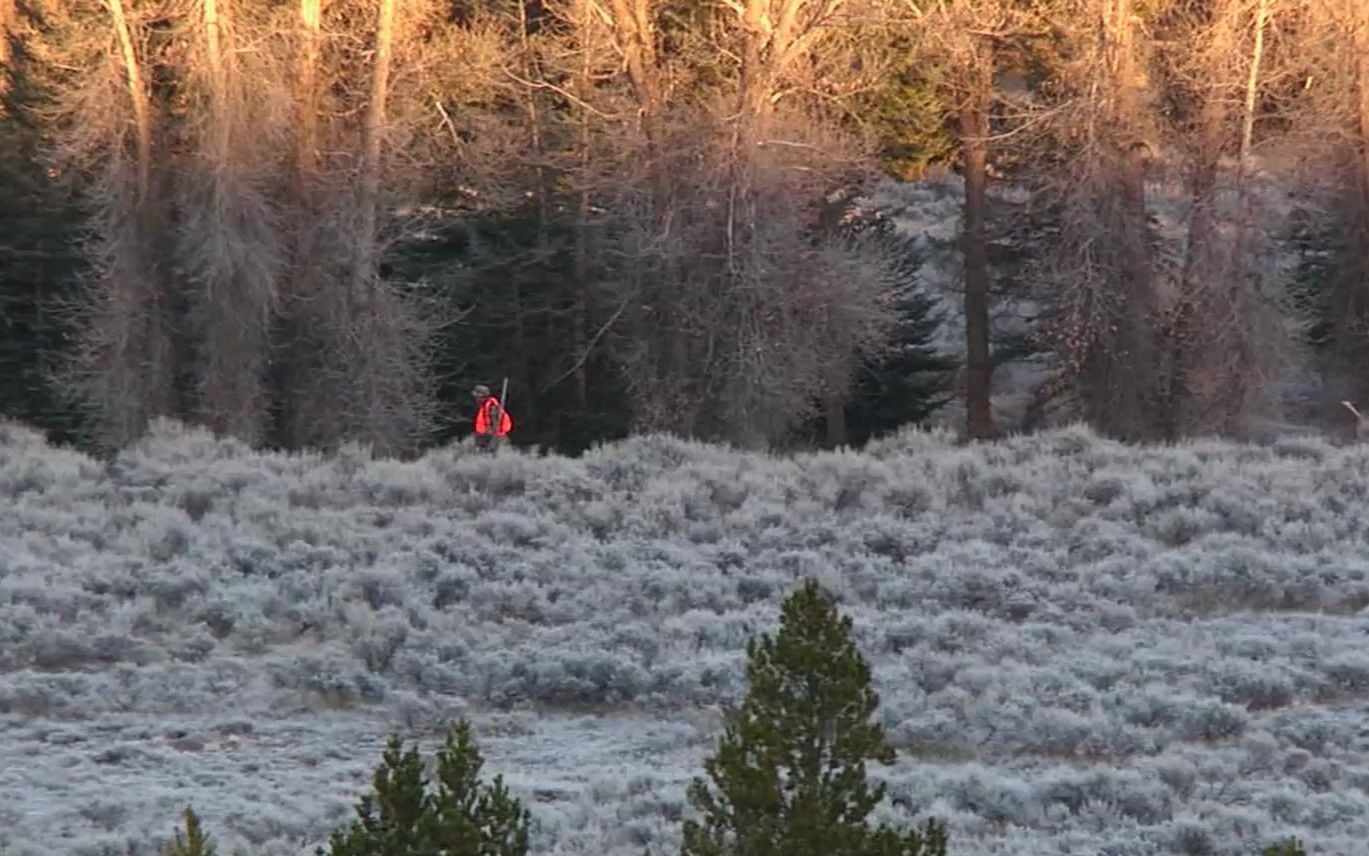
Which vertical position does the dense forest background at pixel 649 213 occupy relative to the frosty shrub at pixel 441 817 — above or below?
above

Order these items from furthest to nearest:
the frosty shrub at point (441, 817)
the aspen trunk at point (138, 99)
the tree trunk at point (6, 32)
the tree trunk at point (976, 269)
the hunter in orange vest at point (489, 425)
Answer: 1. the tree trunk at point (6, 32)
2. the tree trunk at point (976, 269)
3. the aspen trunk at point (138, 99)
4. the hunter in orange vest at point (489, 425)
5. the frosty shrub at point (441, 817)

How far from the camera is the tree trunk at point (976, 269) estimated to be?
90.1 feet

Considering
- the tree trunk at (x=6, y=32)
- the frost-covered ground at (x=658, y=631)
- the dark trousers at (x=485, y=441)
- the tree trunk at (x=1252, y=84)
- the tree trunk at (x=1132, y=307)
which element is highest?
the tree trunk at (x=6, y=32)

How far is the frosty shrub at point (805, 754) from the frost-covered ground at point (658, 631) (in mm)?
3260

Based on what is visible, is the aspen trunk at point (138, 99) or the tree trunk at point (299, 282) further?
the tree trunk at point (299, 282)

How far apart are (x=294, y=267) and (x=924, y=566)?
50.9 ft

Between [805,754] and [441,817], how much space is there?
1.01 metres

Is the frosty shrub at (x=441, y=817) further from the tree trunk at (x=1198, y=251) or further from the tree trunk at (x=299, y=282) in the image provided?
the tree trunk at (x=299, y=282)

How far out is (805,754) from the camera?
4844mm

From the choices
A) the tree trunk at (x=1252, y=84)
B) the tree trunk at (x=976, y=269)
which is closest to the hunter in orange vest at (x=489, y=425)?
the tree trunk at (x=976, y=269)

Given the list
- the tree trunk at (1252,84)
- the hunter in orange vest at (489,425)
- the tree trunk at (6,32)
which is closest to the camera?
the hunter in orange vest at (489,425)

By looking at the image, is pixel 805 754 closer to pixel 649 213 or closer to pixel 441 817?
pixel 441 817

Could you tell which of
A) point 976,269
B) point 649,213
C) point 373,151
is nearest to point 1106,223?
point 976,269

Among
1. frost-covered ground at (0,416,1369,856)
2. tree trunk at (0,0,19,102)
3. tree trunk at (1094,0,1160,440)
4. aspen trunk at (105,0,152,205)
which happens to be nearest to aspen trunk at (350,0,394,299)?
aspen trunk at (105,0,152,205)
